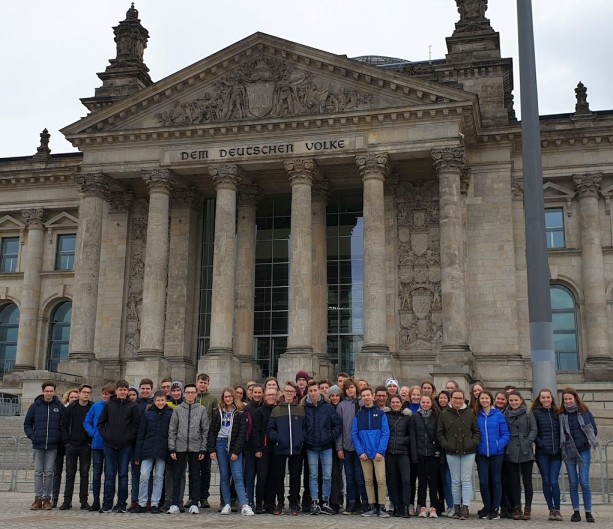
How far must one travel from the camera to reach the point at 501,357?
33531 millimetres

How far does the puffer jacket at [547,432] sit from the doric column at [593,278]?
22059mm

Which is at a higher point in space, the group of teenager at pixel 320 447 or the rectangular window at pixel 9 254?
the rectangular window at pixel 9 254

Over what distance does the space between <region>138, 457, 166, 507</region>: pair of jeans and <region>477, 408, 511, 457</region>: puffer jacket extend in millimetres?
5737

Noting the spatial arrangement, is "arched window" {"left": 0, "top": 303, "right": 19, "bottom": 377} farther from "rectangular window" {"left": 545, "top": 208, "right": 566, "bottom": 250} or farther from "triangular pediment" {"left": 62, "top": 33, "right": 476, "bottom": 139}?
"rectangular window" {"left": 545, "top": 208, "right": 566, "bottom": 250}

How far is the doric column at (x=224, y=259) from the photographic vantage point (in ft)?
109

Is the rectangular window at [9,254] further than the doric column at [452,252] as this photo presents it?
Yes

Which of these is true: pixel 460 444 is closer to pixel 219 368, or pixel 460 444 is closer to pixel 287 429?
pixel 287 429

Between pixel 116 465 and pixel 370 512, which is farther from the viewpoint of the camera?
pixel 116 465

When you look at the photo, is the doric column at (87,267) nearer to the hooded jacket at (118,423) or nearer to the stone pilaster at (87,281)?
the stone pilaster at (87,281)

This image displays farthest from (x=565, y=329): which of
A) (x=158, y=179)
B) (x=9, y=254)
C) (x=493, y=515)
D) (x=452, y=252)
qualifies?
(x=9, y=254)

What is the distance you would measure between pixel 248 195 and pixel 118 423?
23980 mm

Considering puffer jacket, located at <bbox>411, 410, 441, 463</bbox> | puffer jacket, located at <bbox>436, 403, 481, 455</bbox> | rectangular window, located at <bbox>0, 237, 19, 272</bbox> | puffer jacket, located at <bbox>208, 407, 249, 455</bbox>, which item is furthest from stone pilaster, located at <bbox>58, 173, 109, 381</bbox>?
puffer jacket, located at <bbox>436, 403, 481, 455</bbox>

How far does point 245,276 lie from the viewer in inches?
1427

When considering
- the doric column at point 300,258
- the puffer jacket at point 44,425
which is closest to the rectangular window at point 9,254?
the doric column at point 300,258
